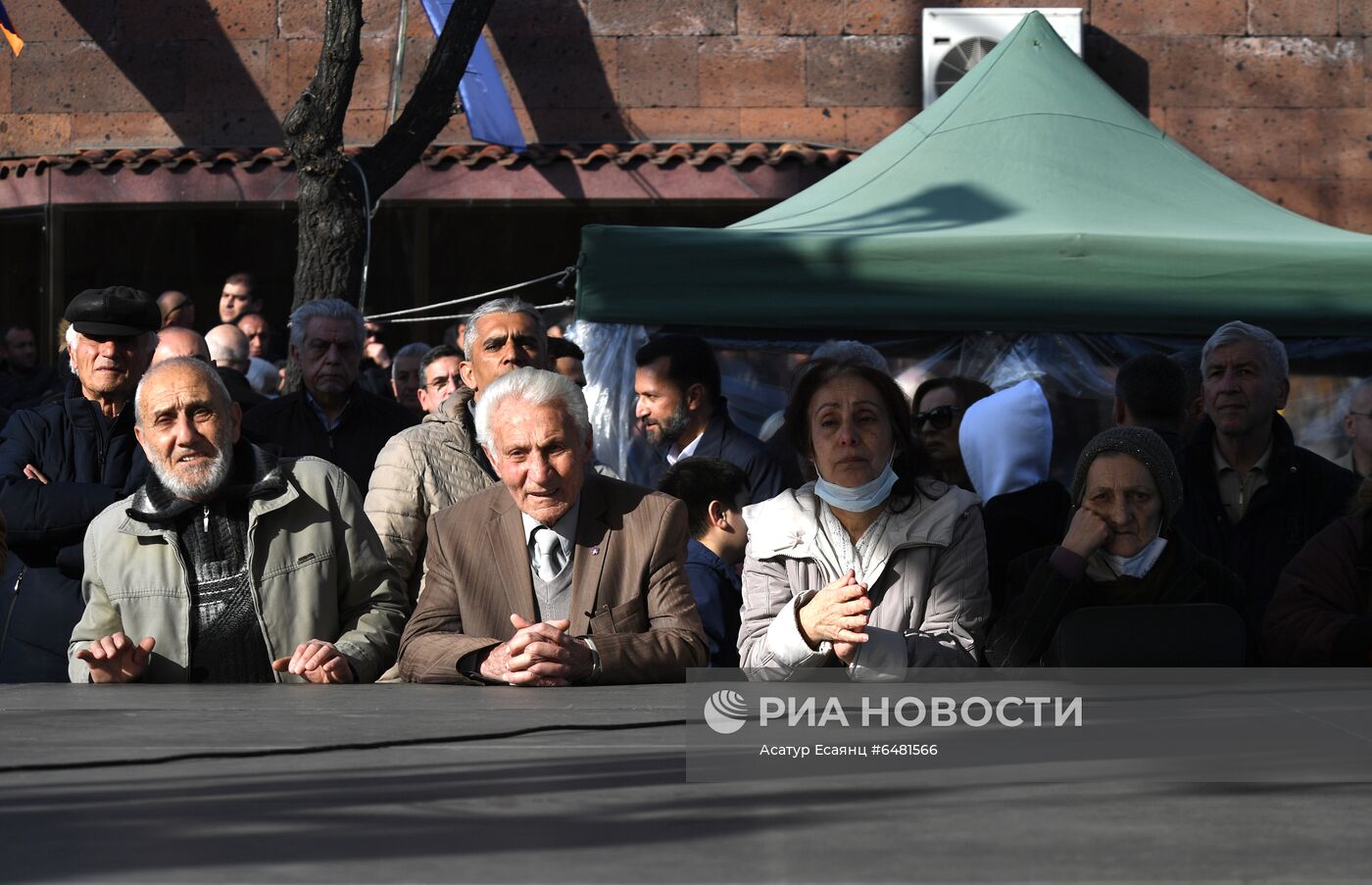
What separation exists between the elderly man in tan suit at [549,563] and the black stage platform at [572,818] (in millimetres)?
1047

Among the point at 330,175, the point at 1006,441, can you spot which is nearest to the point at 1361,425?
the point at 1006,441

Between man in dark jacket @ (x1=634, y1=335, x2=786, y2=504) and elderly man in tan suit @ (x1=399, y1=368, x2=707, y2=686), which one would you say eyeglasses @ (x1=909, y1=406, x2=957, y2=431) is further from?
elderly man in tan suit @ (x1=399, y1=368, x2=707, y2=686)

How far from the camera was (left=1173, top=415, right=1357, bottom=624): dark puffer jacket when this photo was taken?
622cm

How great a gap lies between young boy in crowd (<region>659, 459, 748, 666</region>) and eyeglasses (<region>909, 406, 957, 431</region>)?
3.76 ft

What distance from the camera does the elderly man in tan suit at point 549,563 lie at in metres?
4.50

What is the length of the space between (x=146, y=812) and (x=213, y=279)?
54.3 feet

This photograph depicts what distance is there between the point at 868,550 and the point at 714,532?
3.94 ft

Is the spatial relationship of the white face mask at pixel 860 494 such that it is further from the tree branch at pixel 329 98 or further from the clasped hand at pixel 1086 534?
the tree branch at pixel 329 98

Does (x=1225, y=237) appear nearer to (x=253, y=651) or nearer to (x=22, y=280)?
(x=253, y=651)

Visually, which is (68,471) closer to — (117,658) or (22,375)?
(117,658)

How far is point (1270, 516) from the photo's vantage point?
6254 millimetres

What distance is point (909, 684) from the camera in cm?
406

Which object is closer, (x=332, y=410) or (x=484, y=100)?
(x=332, y=410)

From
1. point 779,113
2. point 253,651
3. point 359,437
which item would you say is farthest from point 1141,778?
point 779,113
